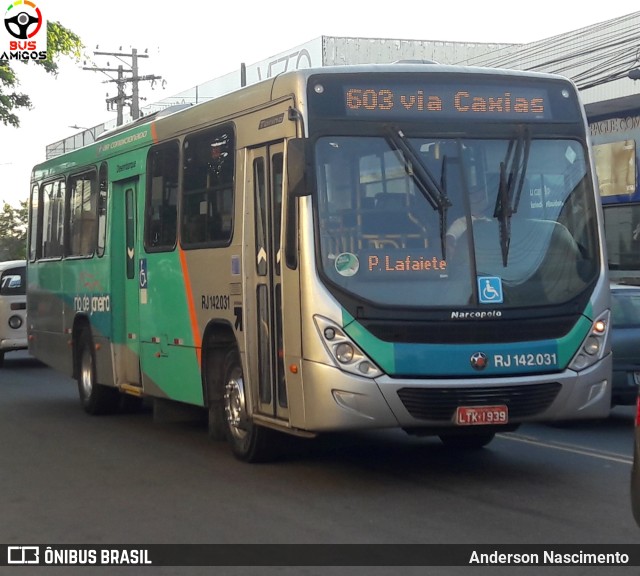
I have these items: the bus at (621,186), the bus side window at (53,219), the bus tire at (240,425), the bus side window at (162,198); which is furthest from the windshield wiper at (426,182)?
the bus at (621,186)

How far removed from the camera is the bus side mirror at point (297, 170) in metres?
9.02

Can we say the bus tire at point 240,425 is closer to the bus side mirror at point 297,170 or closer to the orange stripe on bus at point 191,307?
the orange stripe on bus at point 191,307

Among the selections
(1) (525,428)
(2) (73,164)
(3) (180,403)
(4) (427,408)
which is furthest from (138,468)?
(2) (73,164)

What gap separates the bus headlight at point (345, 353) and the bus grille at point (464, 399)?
11.4 inches

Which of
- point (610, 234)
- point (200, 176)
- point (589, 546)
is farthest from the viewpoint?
point (610, 234)

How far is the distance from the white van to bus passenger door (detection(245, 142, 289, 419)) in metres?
14.2

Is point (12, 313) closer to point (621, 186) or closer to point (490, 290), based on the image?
Answer: point (621, 186)

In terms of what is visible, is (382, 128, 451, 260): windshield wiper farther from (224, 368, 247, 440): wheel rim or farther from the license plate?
(224, 368, 247, 440): wheel rim

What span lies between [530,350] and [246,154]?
9.61ft

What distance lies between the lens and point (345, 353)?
8.95 metres

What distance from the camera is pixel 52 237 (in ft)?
54.9

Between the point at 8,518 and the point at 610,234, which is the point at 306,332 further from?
the point at 610,234

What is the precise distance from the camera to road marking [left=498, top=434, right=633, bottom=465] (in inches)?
416

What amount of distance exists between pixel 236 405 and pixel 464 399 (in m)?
2.39
